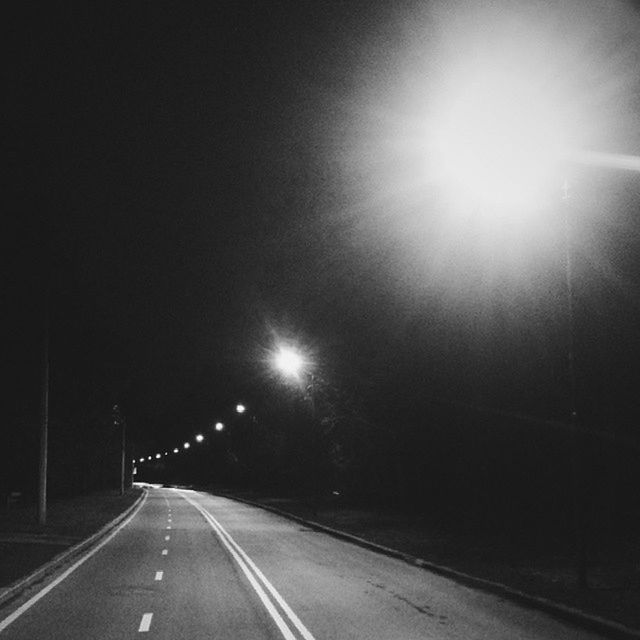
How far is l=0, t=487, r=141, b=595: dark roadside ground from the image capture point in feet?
62.3

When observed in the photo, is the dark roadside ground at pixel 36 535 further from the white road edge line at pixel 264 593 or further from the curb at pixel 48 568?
the white road edge line at pixel 264 593

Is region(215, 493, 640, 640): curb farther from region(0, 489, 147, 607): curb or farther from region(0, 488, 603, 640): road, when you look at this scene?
region(0, 489, 147, 607): curb

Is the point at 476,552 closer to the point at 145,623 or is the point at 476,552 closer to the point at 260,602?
the point at 260,602

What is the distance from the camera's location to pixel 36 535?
28188mm

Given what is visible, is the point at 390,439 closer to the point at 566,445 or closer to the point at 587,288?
the point at 566,445

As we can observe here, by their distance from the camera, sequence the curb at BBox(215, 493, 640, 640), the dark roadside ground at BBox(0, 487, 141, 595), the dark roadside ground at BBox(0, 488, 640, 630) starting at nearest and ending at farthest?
the curb at BBox(215, 493, 640, 640)
the dark roadside ground at BBox(0, 488, 640, 630)
the dark roadside ground at BBox(0, 487, 141, 595)

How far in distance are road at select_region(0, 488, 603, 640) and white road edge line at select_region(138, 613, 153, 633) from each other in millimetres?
21

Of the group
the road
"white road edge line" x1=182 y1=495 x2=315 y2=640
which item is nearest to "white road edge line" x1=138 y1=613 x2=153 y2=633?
the road

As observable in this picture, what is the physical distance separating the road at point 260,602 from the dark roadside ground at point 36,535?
0.93m

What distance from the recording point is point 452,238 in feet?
95.2

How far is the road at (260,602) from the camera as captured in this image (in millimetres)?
11688

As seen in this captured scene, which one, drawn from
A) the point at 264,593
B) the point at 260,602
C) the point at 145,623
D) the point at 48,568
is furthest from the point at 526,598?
the point at 48,568

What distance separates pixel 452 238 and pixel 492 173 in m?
15.8

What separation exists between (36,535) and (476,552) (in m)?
14.1
